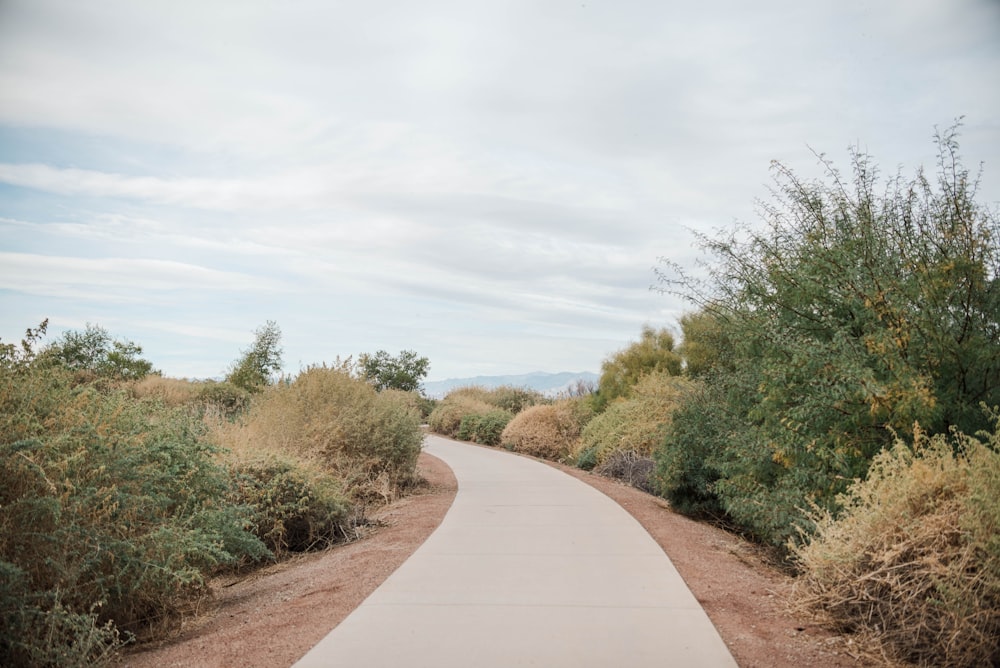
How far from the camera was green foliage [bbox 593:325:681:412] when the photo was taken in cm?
2839

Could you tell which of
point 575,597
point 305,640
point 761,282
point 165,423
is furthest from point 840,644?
point 165,423

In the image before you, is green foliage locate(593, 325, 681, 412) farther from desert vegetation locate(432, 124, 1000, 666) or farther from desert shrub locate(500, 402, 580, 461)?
desert vegetation locate(432, 124, 1000, 666)

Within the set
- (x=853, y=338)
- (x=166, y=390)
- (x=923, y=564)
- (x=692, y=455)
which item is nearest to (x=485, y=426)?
(x=166, y=390)

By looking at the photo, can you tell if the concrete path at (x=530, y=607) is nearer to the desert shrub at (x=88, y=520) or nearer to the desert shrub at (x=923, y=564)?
the desert shrub at (x=923, y=564)

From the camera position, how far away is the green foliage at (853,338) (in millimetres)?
8523

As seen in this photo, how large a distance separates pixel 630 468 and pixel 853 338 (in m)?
11.6

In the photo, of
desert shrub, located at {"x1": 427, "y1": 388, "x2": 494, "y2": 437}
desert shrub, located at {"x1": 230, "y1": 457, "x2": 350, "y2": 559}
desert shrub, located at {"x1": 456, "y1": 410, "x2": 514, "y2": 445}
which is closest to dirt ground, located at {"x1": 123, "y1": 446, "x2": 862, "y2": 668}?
desert shrub, located at {"x1": 230, "y1": 457, "x2": 350, "y2": 559}

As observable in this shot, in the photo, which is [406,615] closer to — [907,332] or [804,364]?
[804,364]

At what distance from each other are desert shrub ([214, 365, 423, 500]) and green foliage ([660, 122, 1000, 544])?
8.23m

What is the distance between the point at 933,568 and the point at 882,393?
2.70 metres

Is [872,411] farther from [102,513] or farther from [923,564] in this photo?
[102,513]

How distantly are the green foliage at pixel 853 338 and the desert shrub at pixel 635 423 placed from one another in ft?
28.1

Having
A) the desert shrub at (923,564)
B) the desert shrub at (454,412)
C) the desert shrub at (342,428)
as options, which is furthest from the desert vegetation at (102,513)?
the desert shrub at (454,412)

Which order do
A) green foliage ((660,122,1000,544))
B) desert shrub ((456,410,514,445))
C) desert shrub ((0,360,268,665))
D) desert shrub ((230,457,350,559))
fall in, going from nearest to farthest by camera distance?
desert shrub ((0,360,268,665)), green foliage ((660,122,1000,544)), desert shrub ((230,457,350,559)), desert shrub ((456,410,514,445))
